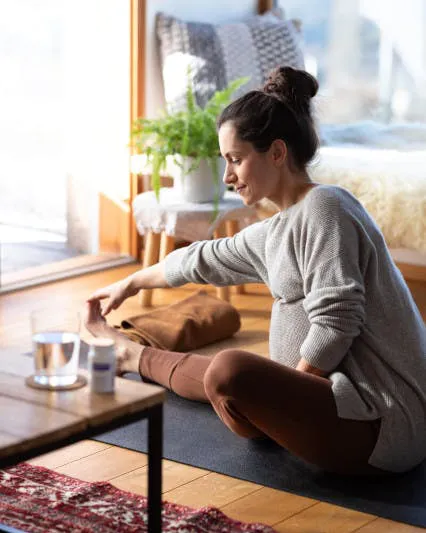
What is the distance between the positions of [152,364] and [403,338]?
0.69 metres

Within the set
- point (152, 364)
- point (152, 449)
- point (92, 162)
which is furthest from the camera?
point (92, 162)

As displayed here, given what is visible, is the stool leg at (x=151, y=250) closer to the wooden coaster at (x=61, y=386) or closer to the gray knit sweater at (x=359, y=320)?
the gray knit sweater at (x=359, y=320)

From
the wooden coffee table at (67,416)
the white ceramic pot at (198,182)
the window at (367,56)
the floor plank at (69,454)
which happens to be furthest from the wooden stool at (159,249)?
the wooden coffee table at (67,416)

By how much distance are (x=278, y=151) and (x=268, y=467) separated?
0.67 m

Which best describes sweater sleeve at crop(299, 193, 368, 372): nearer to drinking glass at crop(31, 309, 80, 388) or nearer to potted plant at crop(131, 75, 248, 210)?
drinking glass at crop(31, 309, 80, 388)

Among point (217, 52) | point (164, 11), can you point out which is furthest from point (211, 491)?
point (164, 11)

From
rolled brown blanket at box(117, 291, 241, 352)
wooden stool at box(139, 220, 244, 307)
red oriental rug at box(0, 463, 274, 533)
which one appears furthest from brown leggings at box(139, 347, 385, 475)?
wooden stool at box(139, 220, 244, 307)

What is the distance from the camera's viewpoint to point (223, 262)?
2.47 m

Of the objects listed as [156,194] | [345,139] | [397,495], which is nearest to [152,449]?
[397,495]

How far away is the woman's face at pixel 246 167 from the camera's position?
7.36ft

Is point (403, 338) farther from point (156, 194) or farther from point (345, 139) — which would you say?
point (345, 139)

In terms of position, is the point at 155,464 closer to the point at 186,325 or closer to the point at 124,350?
the point at 124,350

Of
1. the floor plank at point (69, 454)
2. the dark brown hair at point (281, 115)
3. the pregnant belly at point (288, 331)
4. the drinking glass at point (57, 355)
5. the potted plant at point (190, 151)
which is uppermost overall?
the dark brown hair at point (281, 115)

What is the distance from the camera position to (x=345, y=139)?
466 centimetres
